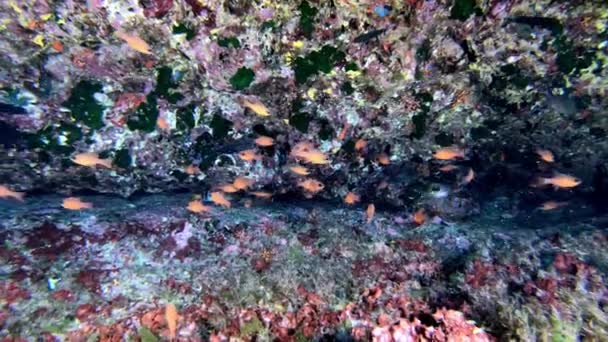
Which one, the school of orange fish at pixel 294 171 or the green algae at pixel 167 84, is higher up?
the green algae at pixel 167 84

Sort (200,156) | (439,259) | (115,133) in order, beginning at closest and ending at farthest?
(439,259), (115,133), (200,156)

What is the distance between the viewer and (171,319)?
3961 mm

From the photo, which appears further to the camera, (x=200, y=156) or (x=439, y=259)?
(x=200, y=156)

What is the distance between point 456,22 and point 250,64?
3.04 metres

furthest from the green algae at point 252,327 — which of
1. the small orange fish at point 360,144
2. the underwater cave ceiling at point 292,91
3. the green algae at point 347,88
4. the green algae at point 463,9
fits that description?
the green algae at point 463,9

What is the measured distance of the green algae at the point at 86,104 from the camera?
573 centimetres

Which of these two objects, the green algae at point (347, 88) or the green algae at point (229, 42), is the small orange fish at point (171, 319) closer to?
the green algae at point (229, 42)

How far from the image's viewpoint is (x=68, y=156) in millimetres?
6414

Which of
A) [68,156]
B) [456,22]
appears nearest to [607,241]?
[456,22]

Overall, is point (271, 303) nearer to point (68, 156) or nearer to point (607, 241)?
point (68, 156)

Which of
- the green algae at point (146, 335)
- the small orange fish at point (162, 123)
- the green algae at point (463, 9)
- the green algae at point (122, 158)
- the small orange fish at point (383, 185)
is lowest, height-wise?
the green algae at point (146, 335)

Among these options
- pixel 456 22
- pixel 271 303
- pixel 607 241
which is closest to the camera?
pixel 271 303

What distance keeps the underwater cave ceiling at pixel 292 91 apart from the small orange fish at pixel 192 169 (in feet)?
0.13

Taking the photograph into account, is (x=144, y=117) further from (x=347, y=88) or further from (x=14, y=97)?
(x=347, y=88)
